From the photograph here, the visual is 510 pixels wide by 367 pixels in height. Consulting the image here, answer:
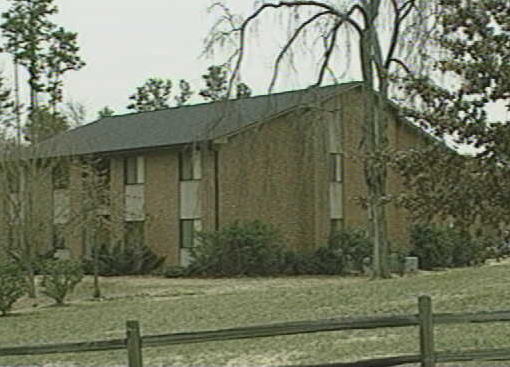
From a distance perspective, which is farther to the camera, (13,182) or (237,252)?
(237,252)

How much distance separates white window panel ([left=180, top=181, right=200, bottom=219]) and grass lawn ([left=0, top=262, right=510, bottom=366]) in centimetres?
456

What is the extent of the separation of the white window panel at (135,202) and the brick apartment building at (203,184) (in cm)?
4

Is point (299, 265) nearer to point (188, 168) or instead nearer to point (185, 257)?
point (185, 257)

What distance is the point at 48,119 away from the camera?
4919cm

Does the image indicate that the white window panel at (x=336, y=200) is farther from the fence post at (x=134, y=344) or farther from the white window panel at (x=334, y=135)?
the fence post at (x=134, y=344)

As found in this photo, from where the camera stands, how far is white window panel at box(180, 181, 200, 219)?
1380 inches

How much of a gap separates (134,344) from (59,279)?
15.4 metres

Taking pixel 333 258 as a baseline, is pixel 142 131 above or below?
above

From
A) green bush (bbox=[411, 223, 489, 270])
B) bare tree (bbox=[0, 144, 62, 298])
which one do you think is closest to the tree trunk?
green bush (bbox=[411, 223, 489, 270])

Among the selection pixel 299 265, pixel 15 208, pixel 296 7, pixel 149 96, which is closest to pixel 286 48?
pixel 296 7

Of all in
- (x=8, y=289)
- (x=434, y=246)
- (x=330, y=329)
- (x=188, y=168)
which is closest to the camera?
Result: (x=330, y=329)

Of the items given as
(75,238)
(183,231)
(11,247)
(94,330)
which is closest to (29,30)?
(75,238)

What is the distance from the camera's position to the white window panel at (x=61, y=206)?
3331 cm

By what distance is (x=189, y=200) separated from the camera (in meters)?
35.5
